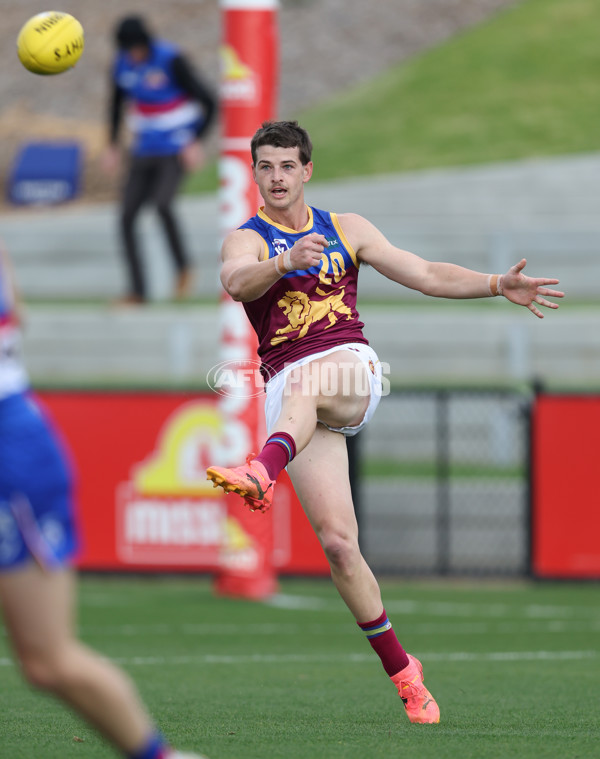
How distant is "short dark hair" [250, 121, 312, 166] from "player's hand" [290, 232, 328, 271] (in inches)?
25.2

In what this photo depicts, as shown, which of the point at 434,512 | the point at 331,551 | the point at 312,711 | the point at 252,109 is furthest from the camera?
the point at 434,512

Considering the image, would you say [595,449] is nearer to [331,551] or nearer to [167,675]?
[167,675]

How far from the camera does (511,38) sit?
26.8 metres

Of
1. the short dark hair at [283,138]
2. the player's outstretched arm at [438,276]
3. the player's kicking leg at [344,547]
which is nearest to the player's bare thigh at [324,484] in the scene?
the player's kicking leg at [344,547]

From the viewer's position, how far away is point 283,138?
5.57 metres

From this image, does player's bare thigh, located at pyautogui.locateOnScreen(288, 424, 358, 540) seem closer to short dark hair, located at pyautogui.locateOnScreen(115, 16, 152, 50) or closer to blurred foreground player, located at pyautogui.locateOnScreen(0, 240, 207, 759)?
blurred foreground player, located at pyautogui.locateOnScreen(0, 240, 207, 759)

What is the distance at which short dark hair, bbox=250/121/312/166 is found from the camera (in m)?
5.57

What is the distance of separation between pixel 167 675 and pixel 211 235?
35.1 feet

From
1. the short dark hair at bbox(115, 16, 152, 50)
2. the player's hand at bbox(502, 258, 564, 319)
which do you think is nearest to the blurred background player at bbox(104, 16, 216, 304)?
the short dark hair at bbox(115, 16, 152, 50)

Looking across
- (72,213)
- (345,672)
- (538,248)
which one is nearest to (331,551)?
(345,672)

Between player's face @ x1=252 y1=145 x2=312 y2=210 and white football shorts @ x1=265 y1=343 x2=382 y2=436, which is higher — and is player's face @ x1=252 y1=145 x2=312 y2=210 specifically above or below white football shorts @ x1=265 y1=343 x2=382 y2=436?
above

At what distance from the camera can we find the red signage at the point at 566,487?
11.2 metres

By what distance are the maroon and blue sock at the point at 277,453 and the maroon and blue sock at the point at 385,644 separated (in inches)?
32.4

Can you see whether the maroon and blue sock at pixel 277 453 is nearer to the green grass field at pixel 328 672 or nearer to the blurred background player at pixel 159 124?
the green grass field at pixel 328 672
